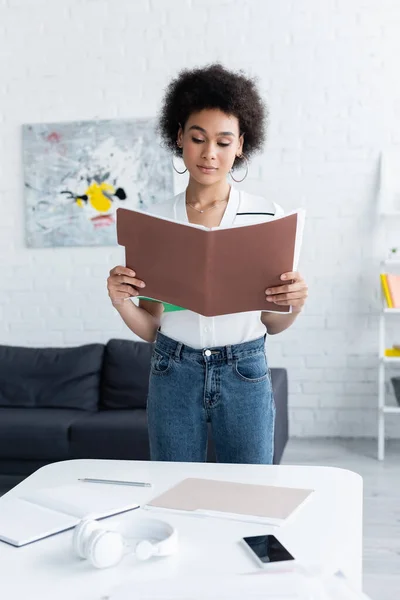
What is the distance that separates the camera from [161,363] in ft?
5.41

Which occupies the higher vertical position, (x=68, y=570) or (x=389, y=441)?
(x=68, y=570)

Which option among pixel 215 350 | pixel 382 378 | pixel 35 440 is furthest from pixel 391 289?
pixel 215 350

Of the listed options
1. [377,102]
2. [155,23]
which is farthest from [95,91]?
[377,102]

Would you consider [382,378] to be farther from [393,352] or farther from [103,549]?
[103,549]

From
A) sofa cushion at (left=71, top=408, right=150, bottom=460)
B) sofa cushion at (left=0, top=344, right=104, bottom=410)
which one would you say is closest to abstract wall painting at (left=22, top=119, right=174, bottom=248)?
sofa cushion at (left=0, top=344, right=104, bottom=410)

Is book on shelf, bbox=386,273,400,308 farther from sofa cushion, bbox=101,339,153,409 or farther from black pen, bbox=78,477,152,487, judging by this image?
black pen, bbox=78,477,152,487

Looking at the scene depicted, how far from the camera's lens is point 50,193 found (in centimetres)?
421

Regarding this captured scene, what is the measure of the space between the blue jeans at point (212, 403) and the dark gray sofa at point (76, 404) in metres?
1.62

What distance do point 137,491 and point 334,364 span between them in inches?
116

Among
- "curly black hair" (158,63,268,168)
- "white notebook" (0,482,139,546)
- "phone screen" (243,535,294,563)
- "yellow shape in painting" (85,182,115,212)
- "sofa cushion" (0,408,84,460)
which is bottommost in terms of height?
"sofa cushion" (0,408,84,460)

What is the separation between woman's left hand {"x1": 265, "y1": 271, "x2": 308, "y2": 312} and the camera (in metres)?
1.57

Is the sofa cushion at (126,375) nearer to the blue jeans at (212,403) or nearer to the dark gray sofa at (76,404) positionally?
the dark gray sofa at (76,404)

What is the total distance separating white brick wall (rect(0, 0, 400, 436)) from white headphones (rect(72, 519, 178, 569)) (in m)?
3.15

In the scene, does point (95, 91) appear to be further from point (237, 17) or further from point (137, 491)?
point (137, 491)
